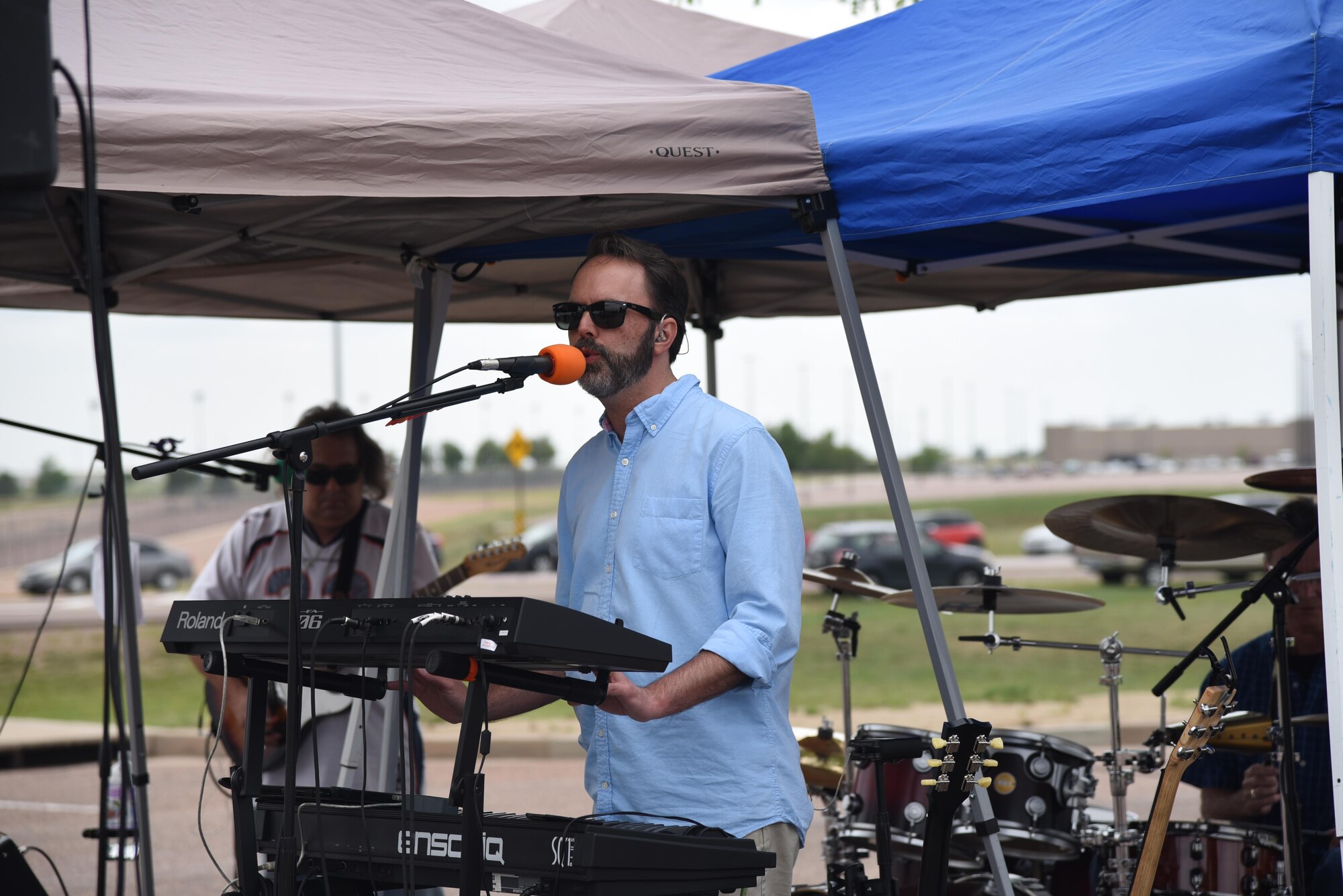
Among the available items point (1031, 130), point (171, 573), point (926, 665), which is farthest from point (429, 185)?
point (171, 573)

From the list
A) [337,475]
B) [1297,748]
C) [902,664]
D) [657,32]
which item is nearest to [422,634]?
[337,475]

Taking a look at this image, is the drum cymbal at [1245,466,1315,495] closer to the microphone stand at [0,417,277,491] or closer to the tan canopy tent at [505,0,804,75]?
the tan canopy tent at [505,0,804,75]

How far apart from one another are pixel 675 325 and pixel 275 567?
2331mm

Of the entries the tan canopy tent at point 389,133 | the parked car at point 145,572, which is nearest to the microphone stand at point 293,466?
the tan canopy tent at point 389,133

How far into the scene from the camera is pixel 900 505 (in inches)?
131

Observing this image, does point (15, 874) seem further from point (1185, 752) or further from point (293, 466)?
point (1185, 752)

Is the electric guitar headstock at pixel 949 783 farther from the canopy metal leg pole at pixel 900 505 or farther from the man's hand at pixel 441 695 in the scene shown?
the man's hand at pixel 441 695

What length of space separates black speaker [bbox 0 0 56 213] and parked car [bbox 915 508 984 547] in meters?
29.7

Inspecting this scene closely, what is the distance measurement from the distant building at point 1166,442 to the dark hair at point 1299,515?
2262 inches

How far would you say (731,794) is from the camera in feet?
8.38

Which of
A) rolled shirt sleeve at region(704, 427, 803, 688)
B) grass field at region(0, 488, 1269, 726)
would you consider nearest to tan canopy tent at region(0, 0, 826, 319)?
rolled shirt sleeve at region(704, 427, 803, 688)

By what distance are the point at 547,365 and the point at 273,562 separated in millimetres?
2490

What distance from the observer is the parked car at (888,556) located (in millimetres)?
24672

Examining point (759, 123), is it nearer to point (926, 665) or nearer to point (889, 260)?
point (889, 260)
